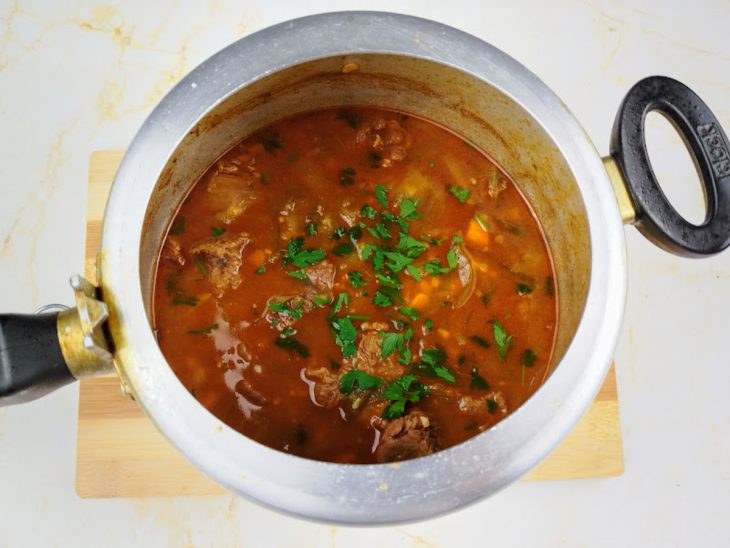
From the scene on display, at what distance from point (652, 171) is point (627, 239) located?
924 mm

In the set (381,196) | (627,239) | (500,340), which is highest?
(627,239)

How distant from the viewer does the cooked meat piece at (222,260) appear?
176cm

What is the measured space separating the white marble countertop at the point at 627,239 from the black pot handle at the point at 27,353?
944 millimetres

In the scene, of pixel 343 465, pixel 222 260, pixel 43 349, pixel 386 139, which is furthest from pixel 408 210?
pixel 43 349

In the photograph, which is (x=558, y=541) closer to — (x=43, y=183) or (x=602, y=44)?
(x=602, y=44)

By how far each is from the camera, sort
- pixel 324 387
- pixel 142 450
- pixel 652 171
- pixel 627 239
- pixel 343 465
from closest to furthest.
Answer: pixel 343 465 → pixel 652 171 → pixel 324 387 → pixel 142 450 → pixel 627 239

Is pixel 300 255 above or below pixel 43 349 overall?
above

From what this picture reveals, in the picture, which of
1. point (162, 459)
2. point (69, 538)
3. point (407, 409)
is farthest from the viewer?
point (69, 538)

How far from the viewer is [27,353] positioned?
58.0 inches

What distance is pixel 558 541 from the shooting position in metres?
2.34

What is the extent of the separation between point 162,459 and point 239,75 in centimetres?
105

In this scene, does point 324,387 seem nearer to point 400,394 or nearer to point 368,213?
point 400,394

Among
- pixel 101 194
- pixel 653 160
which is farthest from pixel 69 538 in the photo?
pixel 653 160

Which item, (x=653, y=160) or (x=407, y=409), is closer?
(x=407, y=409)
